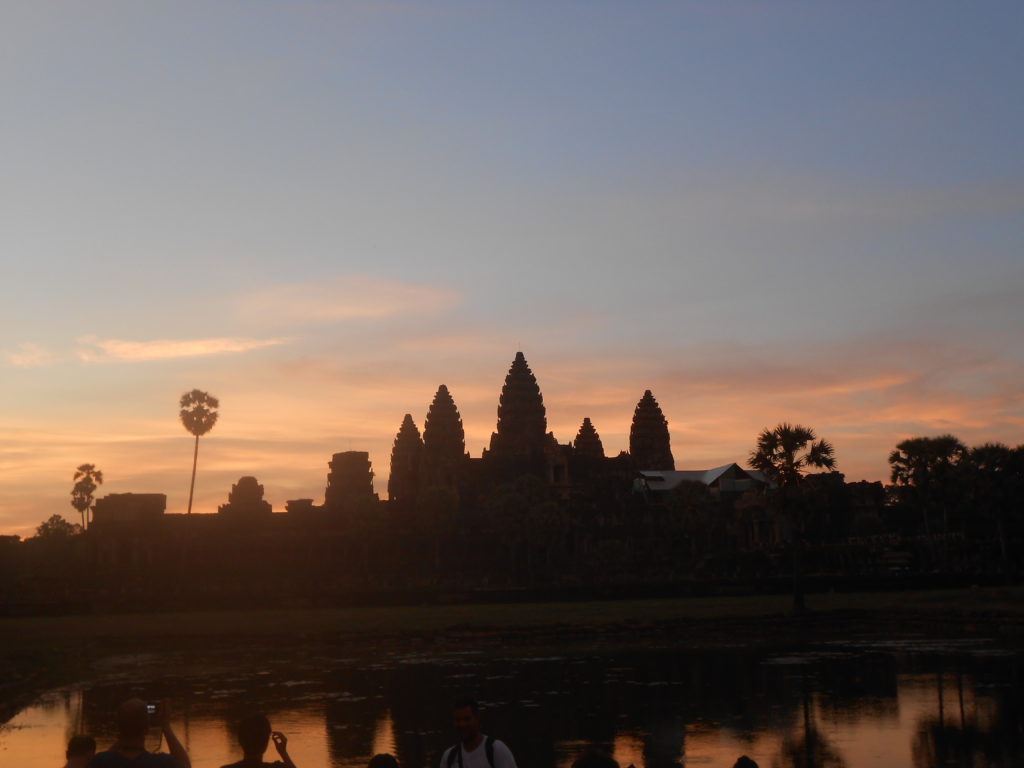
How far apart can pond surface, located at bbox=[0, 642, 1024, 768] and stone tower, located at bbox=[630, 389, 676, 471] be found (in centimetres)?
10638

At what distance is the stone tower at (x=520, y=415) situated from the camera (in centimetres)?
11606

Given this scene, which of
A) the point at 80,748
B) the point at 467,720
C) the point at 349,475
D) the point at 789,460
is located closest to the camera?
the point at 467,720

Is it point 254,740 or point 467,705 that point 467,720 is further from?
point 254,740

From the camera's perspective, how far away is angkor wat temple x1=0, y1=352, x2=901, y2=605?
87500 mm

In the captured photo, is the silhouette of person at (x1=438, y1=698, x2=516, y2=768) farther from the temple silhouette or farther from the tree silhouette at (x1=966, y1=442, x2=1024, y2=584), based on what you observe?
the temple silhouette

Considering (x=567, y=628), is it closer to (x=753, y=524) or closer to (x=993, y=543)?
(x=993, y=543)

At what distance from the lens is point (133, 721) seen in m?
7.75

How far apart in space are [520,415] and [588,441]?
38.3 feet

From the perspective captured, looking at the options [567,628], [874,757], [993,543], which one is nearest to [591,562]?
[993,543]

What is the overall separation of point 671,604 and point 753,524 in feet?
176

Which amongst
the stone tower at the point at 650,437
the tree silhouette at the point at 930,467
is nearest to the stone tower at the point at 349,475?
the stone tower at the point at 650,437

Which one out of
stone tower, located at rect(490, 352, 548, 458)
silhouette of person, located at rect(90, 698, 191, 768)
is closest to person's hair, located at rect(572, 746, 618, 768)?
silhouette of person, located at rect(90, 698, 191, 768)

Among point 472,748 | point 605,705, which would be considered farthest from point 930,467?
point 472,748

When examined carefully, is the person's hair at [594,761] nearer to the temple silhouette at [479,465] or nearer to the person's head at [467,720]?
the person's head at [467,720]
